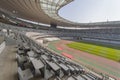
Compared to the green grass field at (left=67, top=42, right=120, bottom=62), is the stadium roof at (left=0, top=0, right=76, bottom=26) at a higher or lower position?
higher

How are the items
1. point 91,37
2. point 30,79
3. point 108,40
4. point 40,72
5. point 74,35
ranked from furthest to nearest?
point 74,35, point 91,37, point 108,40, point 40,72, point 30,79

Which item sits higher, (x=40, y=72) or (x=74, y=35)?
(x=40, y=72)

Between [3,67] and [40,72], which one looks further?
[3,67]

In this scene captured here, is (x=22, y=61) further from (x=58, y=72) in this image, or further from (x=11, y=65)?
(x=58, y=72)

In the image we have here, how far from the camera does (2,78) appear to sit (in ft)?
11.9

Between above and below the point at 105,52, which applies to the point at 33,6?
above

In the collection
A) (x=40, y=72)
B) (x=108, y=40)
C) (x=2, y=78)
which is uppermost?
(x=40, y=72)

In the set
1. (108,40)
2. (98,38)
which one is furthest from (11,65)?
(98,38)

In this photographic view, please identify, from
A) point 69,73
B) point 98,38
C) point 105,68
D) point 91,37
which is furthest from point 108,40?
point 69,73

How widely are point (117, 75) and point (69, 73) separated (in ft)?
32.5

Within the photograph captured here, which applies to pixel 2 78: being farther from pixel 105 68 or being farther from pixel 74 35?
pixel 74 35

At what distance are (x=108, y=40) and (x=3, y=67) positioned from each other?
4068cm

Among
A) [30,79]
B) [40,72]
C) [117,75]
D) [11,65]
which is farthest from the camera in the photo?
[117,75]

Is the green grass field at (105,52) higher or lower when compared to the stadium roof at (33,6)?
lower
